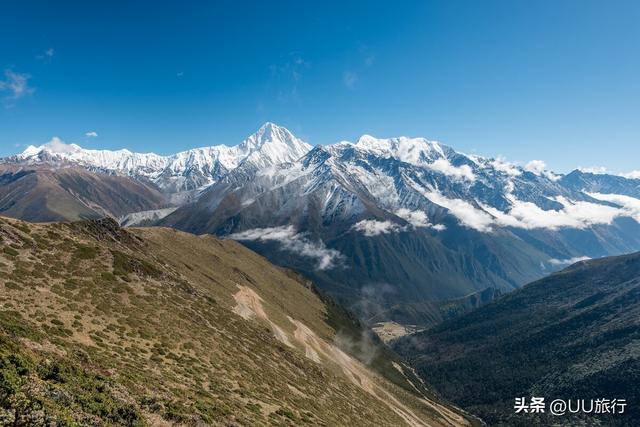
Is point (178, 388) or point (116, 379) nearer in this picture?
point (116, 379)

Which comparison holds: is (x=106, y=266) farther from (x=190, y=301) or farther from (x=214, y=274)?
(x=214, y=274)

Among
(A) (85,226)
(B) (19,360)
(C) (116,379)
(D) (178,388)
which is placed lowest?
(D) (178,388)

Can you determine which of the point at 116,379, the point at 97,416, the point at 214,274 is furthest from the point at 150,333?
the point at 214,274

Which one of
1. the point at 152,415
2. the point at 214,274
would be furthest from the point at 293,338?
the point at 152,415

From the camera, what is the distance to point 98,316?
181 feet

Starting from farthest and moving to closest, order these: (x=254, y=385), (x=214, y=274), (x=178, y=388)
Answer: (x=214, y=274) < (x=254, y=385) < (x=178, y=388)

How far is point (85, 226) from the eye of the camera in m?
116

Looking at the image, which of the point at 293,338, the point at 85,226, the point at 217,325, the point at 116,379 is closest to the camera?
the point at 116,379

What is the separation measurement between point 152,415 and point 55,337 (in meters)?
18.5

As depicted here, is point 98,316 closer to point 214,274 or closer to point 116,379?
point 116,379

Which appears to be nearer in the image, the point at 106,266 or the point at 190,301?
the point at 106,266

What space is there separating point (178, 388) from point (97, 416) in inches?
591

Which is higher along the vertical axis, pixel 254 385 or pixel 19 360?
pixel 19 360

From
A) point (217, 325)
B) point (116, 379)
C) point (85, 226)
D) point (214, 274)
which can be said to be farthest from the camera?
point (214, 274)
